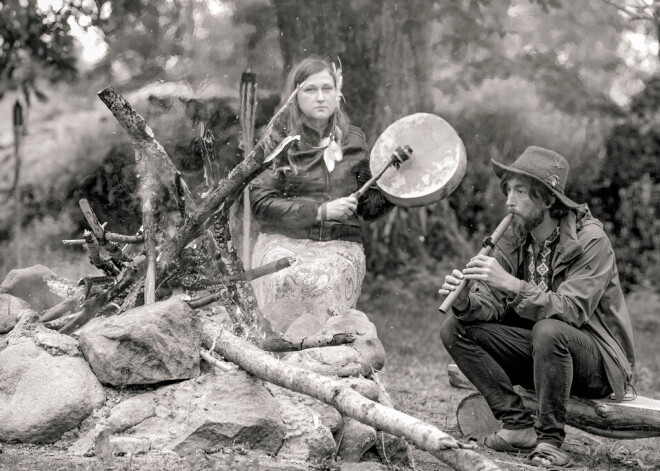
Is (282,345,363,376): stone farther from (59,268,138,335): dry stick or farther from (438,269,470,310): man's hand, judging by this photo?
(59,268,138,335): dry stick

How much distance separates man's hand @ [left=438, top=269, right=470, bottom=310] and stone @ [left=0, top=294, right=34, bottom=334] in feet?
6.30

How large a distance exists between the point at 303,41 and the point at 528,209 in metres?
3.54

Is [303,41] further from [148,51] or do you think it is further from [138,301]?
[138,301]

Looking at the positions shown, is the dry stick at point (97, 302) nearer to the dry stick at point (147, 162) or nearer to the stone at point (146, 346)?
the dry stick at point (147, 162)

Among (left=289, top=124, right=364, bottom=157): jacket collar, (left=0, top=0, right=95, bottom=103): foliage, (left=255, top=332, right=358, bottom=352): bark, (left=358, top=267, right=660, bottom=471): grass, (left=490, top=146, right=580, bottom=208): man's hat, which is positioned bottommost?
(left=358, top=267, right=660, bottom=471): grass

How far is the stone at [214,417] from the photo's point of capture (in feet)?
11.6

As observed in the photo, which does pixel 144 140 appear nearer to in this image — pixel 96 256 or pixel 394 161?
pixel 96 256

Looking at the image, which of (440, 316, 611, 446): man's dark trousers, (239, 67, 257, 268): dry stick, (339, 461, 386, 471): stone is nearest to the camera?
(339, 461, 386, 471): stone

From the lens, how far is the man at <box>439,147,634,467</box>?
4230 millimetres

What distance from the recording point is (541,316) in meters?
4.26

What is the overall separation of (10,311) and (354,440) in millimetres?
1777

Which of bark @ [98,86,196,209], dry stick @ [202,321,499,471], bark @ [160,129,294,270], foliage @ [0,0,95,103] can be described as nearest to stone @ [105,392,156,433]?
dry stick @ [202,321,499,471]

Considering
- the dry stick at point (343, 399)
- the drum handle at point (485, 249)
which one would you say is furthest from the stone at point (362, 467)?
the drum handle at point (485, 249)

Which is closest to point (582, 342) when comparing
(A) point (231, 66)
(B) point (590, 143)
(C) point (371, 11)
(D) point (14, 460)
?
(D) point (14, 460)
